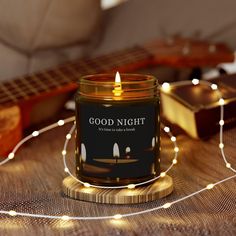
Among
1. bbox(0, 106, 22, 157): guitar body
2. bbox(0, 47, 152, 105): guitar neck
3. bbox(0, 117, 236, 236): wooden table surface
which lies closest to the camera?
bbox(0, 117, 236, 236): wooden table surface

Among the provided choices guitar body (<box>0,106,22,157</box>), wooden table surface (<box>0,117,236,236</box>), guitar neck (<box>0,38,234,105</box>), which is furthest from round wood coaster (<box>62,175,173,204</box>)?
guitar neck (<box>0,38,234,105</box>)

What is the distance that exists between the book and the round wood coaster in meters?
0.24

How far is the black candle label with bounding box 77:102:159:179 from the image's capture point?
22.2 inches

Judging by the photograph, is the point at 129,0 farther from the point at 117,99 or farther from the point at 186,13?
the point at 117,99

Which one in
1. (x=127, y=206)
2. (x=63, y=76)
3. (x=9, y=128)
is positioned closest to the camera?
(x=127, y=206)

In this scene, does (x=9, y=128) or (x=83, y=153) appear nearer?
(x=83, y=153)

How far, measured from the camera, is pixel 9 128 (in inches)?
31.4

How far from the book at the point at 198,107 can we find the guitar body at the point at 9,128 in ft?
0.76

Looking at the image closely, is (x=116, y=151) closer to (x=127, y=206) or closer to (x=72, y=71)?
(x=127, y=206)

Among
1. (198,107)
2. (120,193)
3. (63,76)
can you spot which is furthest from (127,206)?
(63,76)

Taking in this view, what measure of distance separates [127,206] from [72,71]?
484 mm

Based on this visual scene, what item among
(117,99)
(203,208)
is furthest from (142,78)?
(203,208)

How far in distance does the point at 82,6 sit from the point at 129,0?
0.19m

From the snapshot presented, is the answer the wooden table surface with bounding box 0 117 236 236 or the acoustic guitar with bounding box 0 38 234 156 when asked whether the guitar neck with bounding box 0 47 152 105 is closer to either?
the acoustic guitar with bounding box 0 38 234 156
